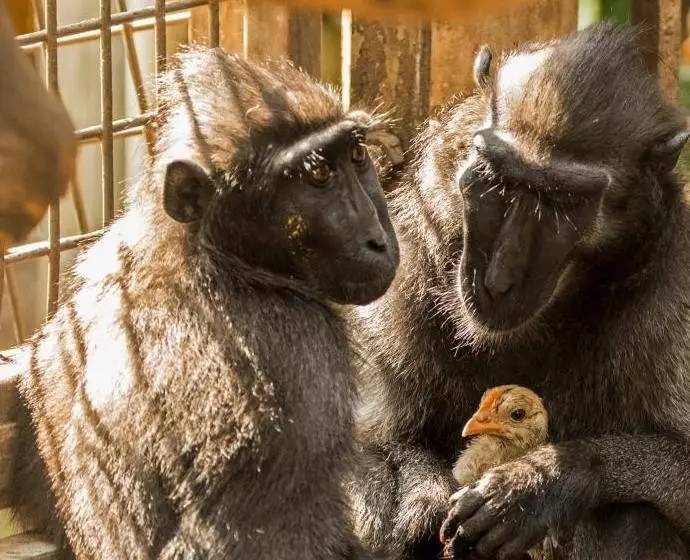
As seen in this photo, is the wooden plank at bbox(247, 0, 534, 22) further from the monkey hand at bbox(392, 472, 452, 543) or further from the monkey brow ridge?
the monkey hand at bbox(392, 472, 452, 543)

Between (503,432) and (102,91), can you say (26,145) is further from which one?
(102,91)

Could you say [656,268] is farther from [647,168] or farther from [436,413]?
[436,413]

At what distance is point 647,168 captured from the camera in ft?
16.3

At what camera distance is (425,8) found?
6051 mm

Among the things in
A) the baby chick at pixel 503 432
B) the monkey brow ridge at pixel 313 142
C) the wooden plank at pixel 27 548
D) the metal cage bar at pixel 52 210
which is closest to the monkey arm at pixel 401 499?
the baby chick at pixel 503 432

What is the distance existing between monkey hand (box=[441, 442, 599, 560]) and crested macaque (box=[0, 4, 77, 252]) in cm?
290

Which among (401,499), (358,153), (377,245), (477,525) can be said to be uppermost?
(358,153)

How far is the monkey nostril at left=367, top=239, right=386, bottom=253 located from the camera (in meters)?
4.36

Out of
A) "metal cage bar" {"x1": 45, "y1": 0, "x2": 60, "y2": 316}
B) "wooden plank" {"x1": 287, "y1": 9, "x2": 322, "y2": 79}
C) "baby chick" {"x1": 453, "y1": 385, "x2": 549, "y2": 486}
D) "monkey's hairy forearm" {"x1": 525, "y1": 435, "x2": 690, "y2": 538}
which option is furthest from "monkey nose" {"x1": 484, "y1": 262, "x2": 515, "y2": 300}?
"wooden plank" {"x1": 287, "y1": 9, "x2": 322, "y2": 79}

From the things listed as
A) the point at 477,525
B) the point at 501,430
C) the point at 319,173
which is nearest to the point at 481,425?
the point at 501,430

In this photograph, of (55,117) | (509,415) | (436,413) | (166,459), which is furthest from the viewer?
(436,413)

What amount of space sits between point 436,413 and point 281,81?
161 cm

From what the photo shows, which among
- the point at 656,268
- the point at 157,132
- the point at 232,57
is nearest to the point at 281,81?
the point at 232,57

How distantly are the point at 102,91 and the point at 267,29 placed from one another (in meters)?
1.32
